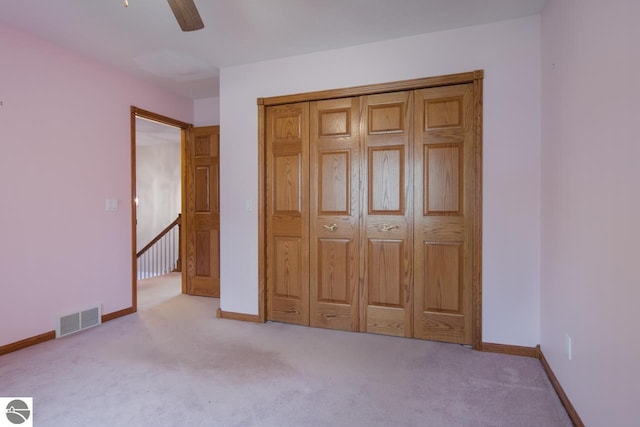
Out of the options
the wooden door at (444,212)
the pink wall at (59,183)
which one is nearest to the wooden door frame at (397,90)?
the wooden door at (444,212)

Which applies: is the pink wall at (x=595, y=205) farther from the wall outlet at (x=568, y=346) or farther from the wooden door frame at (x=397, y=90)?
the wooden door frame at (x=397, y=90)

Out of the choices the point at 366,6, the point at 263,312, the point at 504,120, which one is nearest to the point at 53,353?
the point at 263,312

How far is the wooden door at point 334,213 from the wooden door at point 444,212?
536mm

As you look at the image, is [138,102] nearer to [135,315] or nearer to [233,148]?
[233,148]

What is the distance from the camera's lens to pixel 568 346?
1.85 metres

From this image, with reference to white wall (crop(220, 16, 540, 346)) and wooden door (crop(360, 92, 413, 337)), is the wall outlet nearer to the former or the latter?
white wall (crop(220, 16, 540, 346))

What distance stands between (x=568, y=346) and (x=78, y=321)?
375 cm

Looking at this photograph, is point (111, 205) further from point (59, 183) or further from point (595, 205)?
point (595, 205)

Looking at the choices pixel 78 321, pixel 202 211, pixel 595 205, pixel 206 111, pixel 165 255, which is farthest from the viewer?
pixel 165 255

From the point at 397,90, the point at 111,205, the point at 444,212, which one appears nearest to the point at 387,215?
the point at 444,212

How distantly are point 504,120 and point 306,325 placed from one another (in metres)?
2.38

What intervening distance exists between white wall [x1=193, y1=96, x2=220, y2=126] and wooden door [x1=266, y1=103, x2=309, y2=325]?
4.76ft

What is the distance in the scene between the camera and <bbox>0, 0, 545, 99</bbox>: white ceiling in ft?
7.72

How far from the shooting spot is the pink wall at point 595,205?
1235mm
